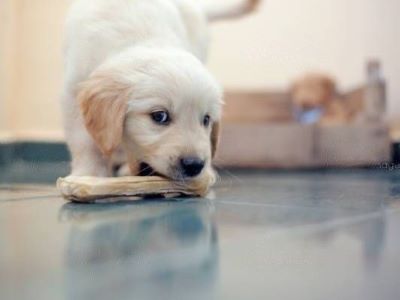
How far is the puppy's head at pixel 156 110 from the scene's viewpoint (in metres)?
1.63

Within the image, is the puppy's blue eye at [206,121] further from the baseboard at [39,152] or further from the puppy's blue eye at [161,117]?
the baseboard at [39,152]

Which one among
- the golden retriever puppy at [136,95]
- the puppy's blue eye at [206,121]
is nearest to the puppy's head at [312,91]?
the golden retriever puppy at [136,95]

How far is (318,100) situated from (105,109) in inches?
103

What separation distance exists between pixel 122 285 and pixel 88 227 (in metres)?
0.49

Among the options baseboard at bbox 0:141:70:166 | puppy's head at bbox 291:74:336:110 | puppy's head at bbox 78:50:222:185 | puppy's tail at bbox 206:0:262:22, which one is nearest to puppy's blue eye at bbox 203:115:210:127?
puppy's head at bbox 78:50:222:185

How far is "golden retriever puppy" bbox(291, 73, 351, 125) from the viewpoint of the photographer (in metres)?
4.07

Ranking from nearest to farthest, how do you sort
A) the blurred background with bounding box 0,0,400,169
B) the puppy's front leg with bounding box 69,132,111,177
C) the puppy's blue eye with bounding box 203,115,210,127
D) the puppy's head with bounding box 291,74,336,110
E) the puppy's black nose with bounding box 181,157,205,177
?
the puppy's black nose with bounding box 181,157,205,177
the puppy's blue eye with bounding box 203,115,210,127
the puppy's front leg with bounding box 69,132,111,177
the puppy's head with bounding box 291,74,336,110
the blurred background with bounding box 0,0,400,169

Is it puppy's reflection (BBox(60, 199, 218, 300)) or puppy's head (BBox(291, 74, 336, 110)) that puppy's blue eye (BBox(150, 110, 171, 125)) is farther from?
puppy's head (BBox(291, 74, 336, 110))

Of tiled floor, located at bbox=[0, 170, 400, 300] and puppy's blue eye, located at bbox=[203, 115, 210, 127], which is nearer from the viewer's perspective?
tiled floor, located at bbox=[0, 170, 400, 300]

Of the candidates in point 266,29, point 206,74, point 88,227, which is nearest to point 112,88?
point 206,74

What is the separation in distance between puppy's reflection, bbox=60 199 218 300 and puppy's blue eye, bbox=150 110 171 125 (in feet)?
0.82

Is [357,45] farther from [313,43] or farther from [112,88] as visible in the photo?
[112,88]

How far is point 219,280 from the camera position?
77 centimetres

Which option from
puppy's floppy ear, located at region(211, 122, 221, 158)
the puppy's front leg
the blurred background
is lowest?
the puppy's front leg
